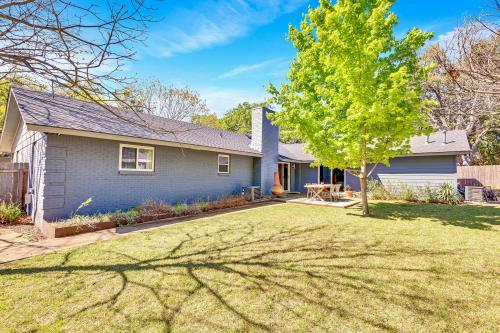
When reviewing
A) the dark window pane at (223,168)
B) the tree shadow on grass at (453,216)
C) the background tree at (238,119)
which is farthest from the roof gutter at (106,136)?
the background tree at (238,119)

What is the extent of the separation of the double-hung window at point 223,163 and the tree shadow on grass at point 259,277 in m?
7.33

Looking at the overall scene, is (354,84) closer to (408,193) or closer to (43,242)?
(408,193)

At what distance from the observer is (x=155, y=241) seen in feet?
18.5

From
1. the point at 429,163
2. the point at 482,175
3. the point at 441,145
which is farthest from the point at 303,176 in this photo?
the point at 482,175

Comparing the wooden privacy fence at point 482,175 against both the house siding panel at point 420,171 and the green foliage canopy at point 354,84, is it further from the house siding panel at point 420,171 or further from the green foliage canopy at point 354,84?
the green foliage canopy at point 354,84

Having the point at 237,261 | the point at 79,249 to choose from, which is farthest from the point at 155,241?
the point at 237,261

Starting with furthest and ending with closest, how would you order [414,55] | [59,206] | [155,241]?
[414,55]
[59,206]
[155,241]

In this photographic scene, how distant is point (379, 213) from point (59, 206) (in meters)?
11.3

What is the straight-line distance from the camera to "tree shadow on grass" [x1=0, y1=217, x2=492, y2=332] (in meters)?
2.82

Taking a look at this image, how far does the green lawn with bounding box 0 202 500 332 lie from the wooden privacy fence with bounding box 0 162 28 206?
629cm

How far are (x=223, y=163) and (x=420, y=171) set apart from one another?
38.4ft

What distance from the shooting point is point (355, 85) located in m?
7.65

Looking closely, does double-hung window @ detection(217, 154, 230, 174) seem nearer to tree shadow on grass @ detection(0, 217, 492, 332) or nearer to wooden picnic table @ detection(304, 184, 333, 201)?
wooden picnic table @ detection(304, 184, 333, 201)

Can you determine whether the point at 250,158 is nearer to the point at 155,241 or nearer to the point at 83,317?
the point at 155,241
